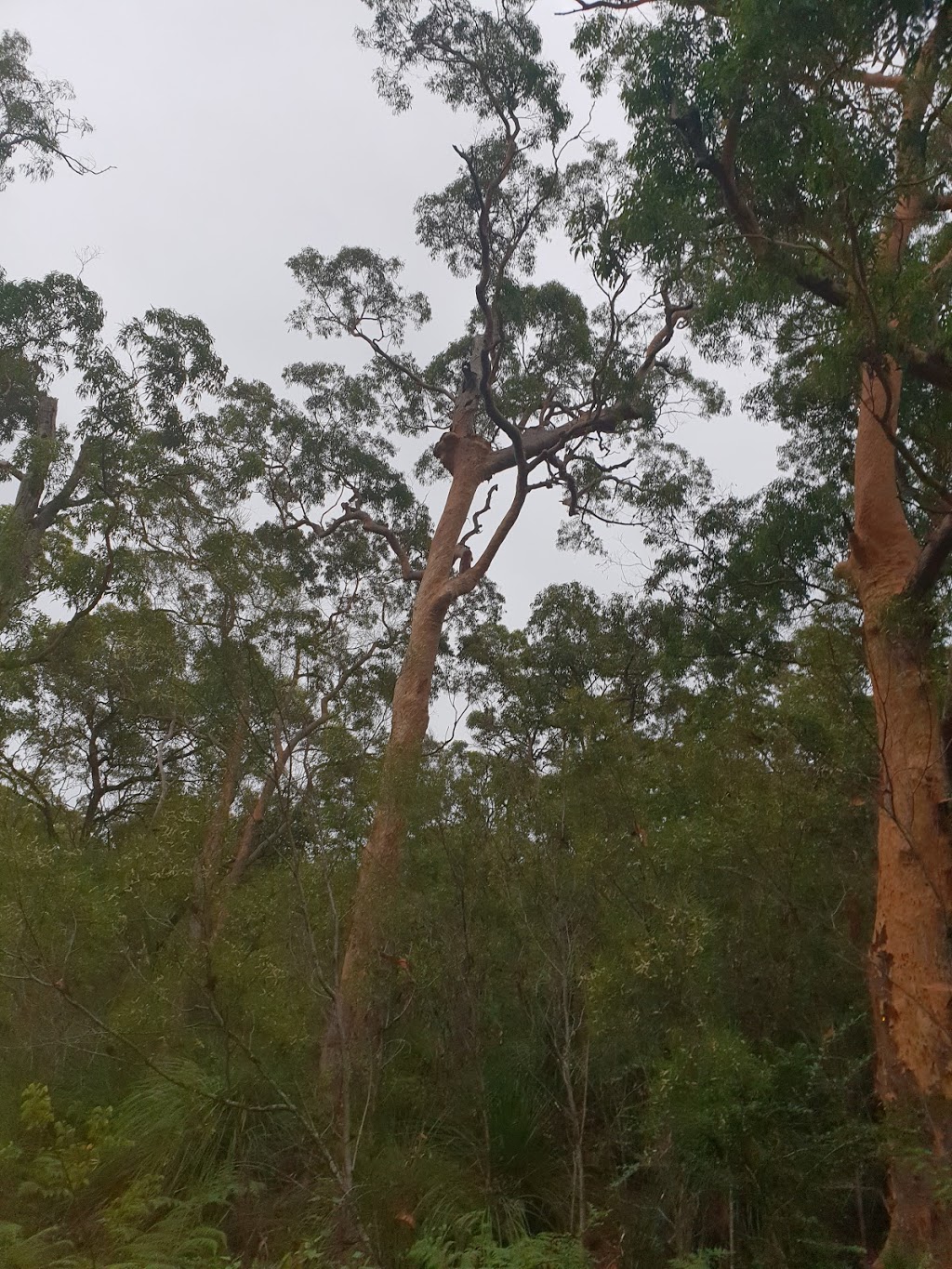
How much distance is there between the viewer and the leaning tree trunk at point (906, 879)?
5180 mm

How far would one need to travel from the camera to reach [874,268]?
237 inches

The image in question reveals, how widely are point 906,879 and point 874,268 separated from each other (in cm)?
367

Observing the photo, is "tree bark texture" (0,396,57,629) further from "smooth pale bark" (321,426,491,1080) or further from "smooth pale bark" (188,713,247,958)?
"smooth pale bark" (321,426,491,1080)

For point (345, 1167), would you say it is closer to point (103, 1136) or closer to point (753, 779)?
point (103, 1136)

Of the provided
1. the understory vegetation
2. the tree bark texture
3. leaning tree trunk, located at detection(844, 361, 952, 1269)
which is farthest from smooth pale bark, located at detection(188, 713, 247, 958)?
leaning tree trunk, located at detection(844, 361, 952, 1269)

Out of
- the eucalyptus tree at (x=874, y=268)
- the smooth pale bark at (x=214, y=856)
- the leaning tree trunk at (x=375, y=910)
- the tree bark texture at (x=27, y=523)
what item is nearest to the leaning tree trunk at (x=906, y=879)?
the eucalyptus tree at (x=874, y=268)

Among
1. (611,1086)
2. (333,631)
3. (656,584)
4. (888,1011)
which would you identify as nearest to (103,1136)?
(611,1086)

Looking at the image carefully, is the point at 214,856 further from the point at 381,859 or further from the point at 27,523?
the point at 27,523

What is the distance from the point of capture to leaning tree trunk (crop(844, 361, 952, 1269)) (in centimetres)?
518

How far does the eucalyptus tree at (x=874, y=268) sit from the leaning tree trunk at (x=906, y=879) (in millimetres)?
11

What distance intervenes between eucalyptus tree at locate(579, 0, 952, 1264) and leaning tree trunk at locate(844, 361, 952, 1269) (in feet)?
0.04

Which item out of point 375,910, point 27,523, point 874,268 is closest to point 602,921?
point 375,910

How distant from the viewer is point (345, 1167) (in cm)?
466

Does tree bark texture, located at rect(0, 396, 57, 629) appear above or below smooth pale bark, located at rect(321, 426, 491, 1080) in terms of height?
above
